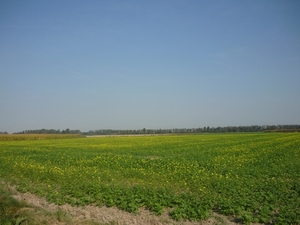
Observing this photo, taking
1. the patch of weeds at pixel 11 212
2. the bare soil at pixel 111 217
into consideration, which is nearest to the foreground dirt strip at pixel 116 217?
the bare soil at pixel 111 217

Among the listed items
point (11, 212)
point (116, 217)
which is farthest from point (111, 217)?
point (11, 212)

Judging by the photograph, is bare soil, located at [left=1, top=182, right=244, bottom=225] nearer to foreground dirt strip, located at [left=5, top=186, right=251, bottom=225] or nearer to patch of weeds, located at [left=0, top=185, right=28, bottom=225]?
foreground dirt strip, located at [left=5, top=186, right=251, bottom=225]

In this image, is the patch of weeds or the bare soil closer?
the patch of weeds

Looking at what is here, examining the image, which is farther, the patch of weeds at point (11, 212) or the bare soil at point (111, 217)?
the bare soil at point (111, 217)

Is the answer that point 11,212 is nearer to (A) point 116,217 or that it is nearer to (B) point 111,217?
(B) point 111,217

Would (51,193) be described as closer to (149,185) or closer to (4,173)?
(149,185)

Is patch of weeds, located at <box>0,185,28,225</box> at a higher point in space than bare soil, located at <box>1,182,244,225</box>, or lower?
higher

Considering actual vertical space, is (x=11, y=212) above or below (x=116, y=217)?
above

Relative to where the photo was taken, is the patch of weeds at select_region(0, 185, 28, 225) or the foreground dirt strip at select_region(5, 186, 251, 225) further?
the foreground dirt strip at select_region(5, 186, 251, 225)

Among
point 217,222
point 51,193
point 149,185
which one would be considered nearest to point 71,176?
point 51,193

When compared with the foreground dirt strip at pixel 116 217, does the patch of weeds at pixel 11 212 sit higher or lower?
higher

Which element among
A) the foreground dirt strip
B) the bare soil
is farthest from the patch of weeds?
the foreground dirt strip

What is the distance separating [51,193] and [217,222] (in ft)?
23.5

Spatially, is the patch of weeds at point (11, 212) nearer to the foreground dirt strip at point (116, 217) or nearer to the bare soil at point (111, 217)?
the bare soil at point (111, 217)
